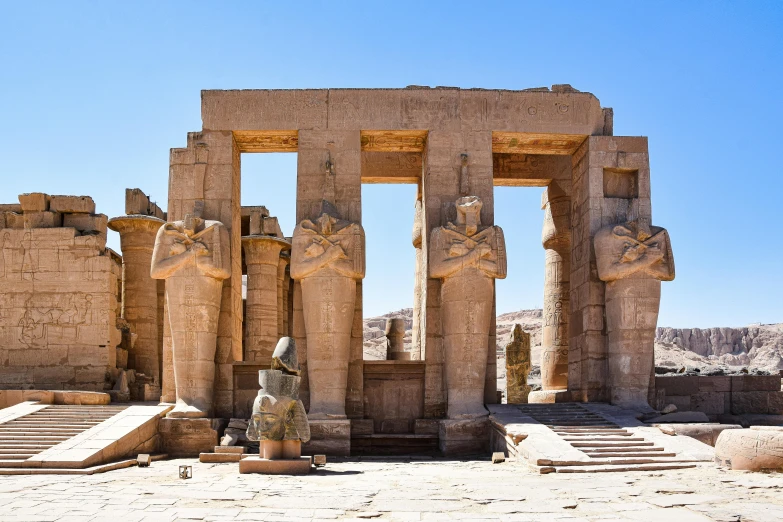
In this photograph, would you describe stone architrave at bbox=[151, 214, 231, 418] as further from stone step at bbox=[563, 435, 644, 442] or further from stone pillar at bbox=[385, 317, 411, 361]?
stone pillar at bbox=[385, 317, 411, 361]

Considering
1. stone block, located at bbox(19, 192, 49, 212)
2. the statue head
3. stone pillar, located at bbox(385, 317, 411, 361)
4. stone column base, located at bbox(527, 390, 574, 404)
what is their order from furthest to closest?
stone pillar, located at bbox(385, 317, 411, 361)
stone block, located at bbox(19, 192, 49, 212)
stone column base, located at bbox(527, 390, 574, 404)
the statue head

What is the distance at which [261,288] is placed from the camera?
23484 millimetres

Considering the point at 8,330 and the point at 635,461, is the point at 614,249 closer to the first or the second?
the point at 635,461

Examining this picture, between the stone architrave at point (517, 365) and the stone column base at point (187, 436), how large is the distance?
9786mm

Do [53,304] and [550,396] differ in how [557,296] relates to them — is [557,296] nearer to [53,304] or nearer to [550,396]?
[550,396]

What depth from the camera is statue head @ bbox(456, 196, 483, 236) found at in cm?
1549

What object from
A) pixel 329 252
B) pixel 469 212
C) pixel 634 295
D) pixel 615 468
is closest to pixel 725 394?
pixel 634 295

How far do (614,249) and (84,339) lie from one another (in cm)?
1252

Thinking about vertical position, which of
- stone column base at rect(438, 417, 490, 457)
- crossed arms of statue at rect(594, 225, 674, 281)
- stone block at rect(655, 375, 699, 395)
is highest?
crossed arms of statue at rect(594, 225, 674, 281)

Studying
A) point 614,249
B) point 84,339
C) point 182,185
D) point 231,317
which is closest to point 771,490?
point 614,249

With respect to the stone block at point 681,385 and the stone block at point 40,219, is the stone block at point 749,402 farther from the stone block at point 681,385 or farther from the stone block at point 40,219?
the stone block at point 40,219

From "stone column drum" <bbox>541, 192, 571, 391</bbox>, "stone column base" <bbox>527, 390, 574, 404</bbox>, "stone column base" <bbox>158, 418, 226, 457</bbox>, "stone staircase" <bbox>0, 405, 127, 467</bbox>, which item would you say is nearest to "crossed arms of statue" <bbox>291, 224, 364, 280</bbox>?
"stone column base" <bbox>158, 418, 226, 457</bbox>

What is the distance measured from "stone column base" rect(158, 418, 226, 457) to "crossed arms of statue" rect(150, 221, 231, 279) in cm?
280

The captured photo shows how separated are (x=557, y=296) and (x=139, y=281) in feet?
38.3
